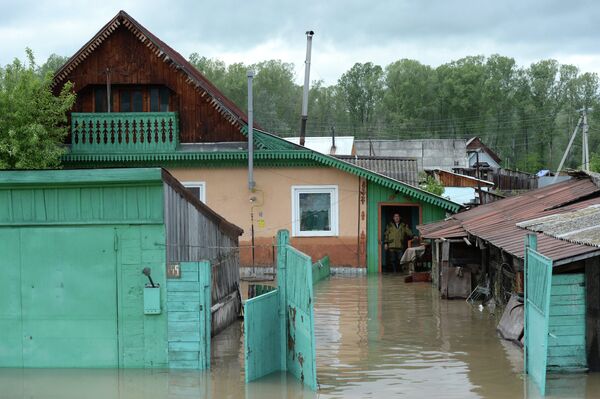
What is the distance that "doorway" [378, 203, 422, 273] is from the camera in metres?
26.5

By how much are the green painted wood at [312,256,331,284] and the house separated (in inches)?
111

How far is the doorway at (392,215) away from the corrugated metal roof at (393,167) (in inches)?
36.0

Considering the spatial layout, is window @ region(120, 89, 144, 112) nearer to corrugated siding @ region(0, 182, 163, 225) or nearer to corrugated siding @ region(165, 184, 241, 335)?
corrugated siding @ region(165, 184, 241, 335)

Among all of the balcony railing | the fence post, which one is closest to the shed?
the fence post

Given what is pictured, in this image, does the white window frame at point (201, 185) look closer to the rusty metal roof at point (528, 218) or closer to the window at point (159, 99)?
the window at point (159, 99)

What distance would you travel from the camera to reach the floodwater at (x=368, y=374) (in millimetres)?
11945

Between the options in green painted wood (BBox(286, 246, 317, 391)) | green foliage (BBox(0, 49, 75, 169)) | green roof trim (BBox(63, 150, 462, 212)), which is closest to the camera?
green painted wood (BBox(286, 246, 317, 391))

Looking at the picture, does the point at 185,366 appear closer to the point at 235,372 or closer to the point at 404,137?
the point at 235,372

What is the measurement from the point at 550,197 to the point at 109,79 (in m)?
12.7

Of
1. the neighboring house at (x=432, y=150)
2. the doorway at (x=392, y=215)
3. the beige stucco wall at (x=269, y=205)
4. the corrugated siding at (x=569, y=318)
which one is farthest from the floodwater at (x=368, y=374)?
the neighboring house at (x=432, y=150)

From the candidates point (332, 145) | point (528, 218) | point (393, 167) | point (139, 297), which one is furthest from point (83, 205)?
point (332, 145)

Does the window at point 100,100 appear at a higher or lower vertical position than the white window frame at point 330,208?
higher

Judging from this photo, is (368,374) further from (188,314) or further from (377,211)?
(377,211)

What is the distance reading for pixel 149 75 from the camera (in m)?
26.1
